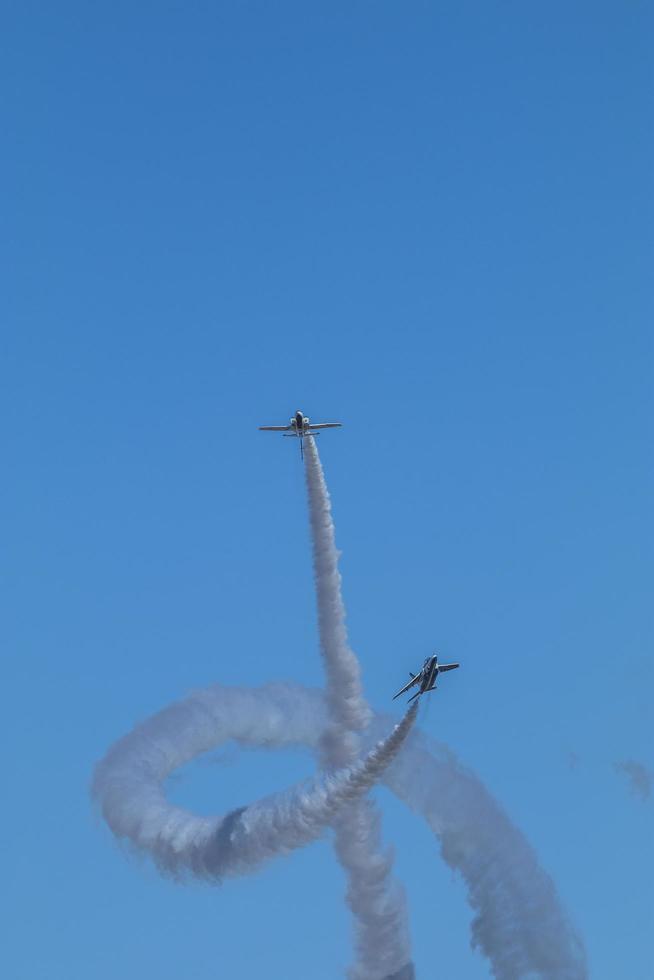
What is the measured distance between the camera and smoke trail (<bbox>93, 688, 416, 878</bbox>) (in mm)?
125875

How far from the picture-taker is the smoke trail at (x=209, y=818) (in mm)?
125875

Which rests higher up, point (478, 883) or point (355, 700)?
point (355, 700)

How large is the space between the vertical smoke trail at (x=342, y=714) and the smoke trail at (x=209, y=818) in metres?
1.70

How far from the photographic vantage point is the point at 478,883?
13250 cm

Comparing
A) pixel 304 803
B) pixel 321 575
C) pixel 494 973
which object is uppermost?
pixel 321 575

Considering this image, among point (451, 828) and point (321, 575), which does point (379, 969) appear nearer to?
point (451, 828)

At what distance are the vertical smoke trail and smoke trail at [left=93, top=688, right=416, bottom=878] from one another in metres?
1.70

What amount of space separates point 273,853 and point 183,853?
608 centimetres

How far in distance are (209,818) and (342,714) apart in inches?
419

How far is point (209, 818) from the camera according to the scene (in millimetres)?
129000

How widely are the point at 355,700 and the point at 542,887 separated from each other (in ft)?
58.6

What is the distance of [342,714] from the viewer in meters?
128

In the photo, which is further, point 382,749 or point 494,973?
point 494,973

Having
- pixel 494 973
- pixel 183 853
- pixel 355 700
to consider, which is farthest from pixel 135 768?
pixel 494 973
